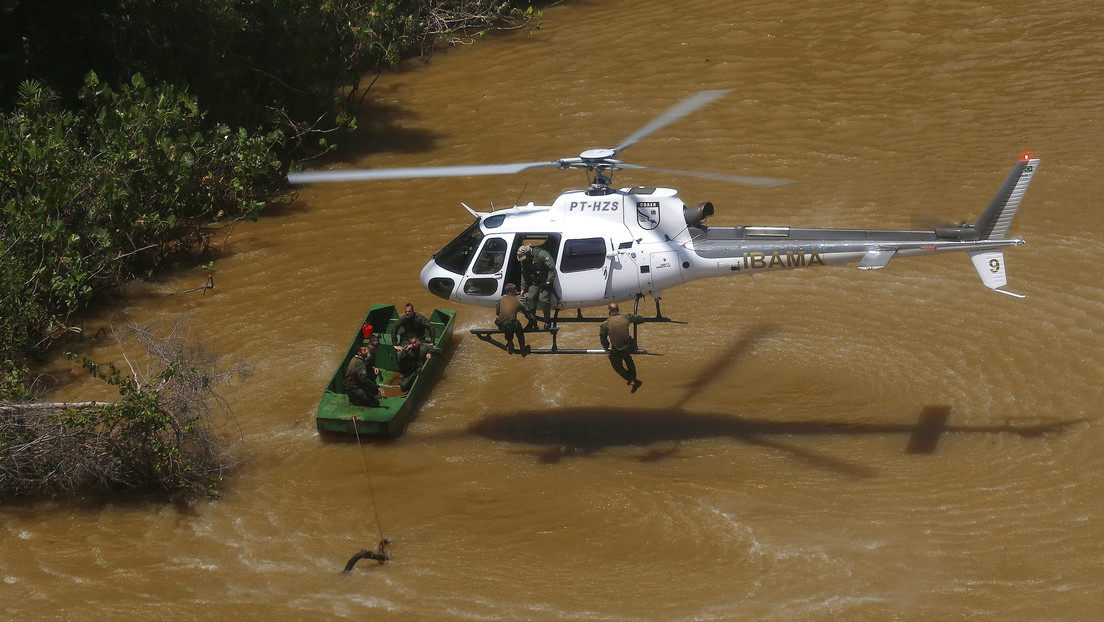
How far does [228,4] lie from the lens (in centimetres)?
2359

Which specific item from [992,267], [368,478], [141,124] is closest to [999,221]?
[992,267]

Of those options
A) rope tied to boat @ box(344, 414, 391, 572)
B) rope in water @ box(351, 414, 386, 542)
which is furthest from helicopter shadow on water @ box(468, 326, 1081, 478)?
rope tied to boat @ box(344, 414, 391, 572)

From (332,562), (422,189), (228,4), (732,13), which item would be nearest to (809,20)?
(732,13)

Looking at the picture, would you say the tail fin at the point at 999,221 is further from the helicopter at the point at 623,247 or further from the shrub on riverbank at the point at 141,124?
the shrub on riverbank at the point at 141,124

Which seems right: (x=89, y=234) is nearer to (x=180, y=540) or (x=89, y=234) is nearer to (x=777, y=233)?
(x=180, y=540)

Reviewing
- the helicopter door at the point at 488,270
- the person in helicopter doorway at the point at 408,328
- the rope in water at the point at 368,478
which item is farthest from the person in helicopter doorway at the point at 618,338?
the rope in water at the point at 368,478

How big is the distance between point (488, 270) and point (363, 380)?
2.72m

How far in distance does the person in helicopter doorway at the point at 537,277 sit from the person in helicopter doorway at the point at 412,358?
231 centimetres

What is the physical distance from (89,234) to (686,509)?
12165 mm

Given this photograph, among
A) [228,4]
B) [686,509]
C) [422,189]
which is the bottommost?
[686,509]

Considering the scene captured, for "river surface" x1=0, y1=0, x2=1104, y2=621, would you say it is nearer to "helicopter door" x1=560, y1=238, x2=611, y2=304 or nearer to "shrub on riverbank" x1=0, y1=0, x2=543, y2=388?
"shrub on riverbank" x1=0, y1=0, x2=543, y2=388

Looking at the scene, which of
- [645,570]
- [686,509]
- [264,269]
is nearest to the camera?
[645,570]

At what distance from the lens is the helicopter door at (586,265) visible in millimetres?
15461

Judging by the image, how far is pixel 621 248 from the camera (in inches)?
607
